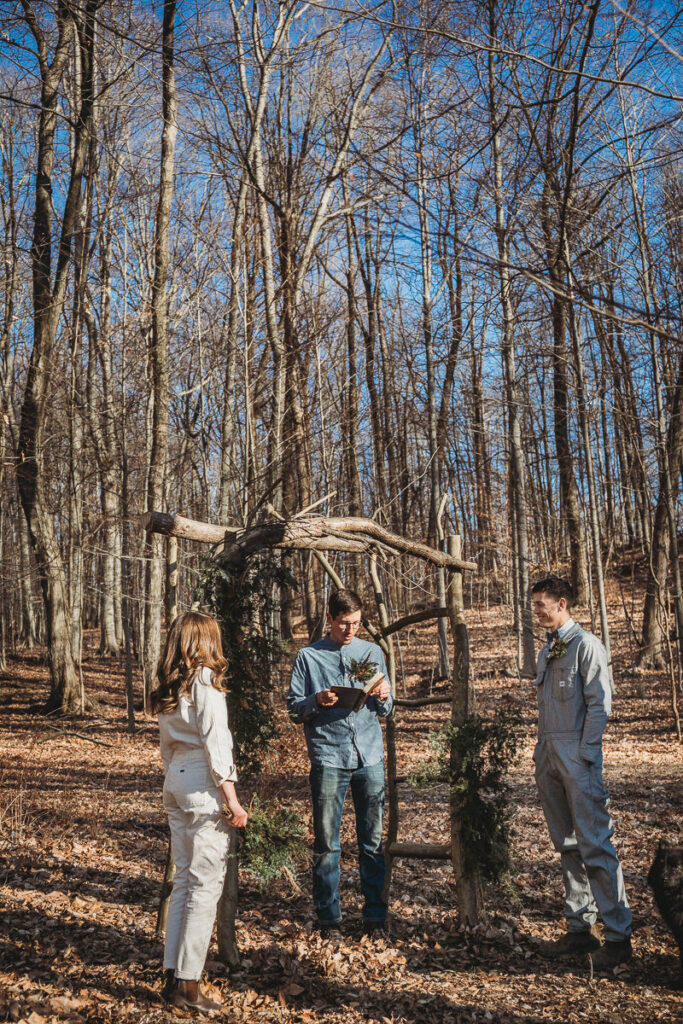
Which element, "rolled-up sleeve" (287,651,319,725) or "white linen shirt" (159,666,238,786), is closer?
"white linen shirt" (159,666,238,786)

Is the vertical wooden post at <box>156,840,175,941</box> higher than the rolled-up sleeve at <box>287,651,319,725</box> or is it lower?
lower

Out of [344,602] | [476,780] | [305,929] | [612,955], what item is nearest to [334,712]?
[344,602]

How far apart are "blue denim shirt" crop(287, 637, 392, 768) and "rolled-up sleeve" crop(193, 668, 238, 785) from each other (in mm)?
1023

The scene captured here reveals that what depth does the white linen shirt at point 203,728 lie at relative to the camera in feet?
12.5

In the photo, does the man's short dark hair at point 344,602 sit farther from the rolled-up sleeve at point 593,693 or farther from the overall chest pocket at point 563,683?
the rolled-up sleeve at point 593,693

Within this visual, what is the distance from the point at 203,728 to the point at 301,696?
1.23 meters

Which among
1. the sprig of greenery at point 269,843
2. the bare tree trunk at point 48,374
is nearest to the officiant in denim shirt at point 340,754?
the sprig of greenery at point 269,843

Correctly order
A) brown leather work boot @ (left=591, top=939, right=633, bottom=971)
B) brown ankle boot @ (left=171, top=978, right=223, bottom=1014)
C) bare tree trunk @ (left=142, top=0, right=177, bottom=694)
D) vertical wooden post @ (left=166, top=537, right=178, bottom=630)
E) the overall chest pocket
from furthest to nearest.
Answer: bare tree trunk @ (left=142, top=0, right=177, bottom=694), vertical wooden post @ (left=166, top=537, right=178, bottom=630), the overall chest pocket, brown leather work boot @ (left=591, top=939, right=633, bottom=971), brown ankle boot @ (left=171, top=978, right=223, bottom=1014)

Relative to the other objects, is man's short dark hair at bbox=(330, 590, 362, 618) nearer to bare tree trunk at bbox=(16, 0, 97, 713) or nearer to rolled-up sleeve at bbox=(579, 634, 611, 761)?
rolled-up sleeve at bbox=(579, 634, 611, 761)

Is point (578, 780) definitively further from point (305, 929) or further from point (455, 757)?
point (305, 929)

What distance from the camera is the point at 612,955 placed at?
4.41 m

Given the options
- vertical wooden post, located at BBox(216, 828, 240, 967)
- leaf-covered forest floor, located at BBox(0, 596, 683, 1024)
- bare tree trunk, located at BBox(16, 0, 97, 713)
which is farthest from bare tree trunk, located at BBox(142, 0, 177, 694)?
vertical wooden post, located at BBox(216, 828, 240, 967)

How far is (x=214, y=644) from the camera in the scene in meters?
3.99

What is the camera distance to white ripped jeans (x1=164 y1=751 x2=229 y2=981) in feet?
12.2
